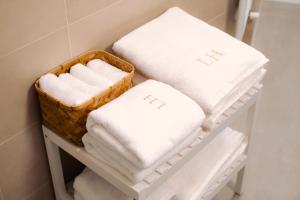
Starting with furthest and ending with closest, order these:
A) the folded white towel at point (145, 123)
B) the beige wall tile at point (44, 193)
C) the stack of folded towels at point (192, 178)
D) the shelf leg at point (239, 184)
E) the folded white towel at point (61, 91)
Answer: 1. the shelf leg at point (239, 184)
2. the beige wall tile at point (44, 193)
3. the stack of folded towels at point (192, 178)
4. the folded white towel at point (61, 91)
5. the folded white towel at point (145, 123)

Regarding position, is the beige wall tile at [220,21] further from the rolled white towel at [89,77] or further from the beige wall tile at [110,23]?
the rolled white towel at [89,77]

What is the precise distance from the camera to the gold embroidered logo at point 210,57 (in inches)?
55.1

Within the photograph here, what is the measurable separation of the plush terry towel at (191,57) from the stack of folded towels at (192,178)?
13.3 inches

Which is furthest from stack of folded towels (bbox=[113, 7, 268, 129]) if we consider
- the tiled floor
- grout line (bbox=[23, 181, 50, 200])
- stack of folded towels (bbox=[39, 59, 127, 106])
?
the tiled floor

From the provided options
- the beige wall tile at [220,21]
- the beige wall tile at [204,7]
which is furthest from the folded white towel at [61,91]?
the beige wall tile at [220,21]

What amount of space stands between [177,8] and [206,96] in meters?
0.46

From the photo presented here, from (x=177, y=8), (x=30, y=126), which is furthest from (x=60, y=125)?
(x=177, y=8)

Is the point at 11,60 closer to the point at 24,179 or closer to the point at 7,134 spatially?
the point at 7,134

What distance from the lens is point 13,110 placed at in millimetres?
1292

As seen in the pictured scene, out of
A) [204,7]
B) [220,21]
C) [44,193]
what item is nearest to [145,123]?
[44,193]

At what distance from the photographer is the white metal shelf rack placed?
1.21 meters

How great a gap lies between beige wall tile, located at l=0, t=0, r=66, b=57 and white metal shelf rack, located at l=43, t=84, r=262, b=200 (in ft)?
1.01

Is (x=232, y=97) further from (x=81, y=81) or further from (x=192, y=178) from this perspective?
(x=81, y=81)

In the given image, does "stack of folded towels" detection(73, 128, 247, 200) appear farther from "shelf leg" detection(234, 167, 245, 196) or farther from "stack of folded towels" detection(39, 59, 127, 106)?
"stack of folded towels" detection(39, 59, 127, 106)
